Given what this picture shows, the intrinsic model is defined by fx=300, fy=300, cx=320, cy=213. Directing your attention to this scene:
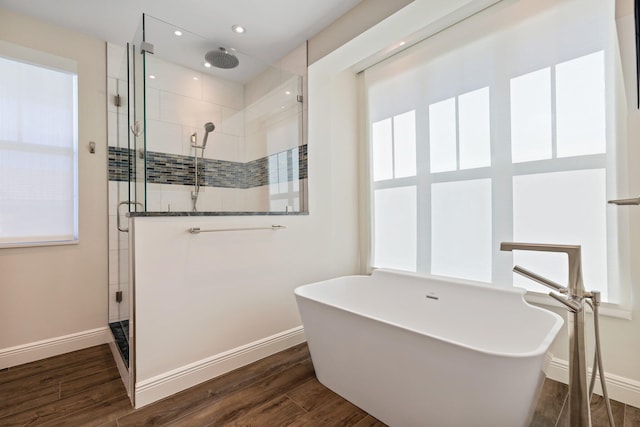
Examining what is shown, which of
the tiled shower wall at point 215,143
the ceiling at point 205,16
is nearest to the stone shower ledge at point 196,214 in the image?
the tiled shower wall at point 215,143

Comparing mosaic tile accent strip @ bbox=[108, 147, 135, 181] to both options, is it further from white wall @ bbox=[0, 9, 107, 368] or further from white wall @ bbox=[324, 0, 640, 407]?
white wall @ bbox=[324, 0, 640, 407]

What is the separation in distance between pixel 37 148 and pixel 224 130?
131 centimetres

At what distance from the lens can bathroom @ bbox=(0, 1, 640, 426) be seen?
1.70 m

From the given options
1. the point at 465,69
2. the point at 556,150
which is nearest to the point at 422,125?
the point at 465,69

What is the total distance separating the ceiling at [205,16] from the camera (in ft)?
6.71

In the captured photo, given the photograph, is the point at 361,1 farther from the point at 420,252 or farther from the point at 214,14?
the point at 420,252

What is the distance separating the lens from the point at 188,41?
7.34 feet

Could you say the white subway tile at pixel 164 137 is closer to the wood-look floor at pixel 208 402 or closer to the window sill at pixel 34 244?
the window sill at pixel 34 244

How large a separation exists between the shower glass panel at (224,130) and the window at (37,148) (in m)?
0.70

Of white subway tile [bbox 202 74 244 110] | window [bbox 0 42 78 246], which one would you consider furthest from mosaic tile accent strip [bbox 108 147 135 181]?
white subway tile [bbox 202 74 244 110]

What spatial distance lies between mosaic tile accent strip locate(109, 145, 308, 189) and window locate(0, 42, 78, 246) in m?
0.31

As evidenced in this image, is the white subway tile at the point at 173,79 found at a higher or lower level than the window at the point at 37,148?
higher

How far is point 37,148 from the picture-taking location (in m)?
2.17

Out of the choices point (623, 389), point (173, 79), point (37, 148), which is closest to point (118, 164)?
point (37, 148)
